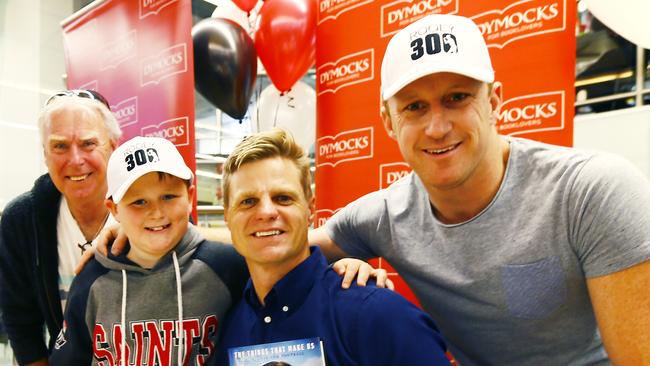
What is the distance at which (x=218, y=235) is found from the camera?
6.08ft

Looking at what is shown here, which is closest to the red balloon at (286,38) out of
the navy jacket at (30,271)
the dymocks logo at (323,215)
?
the dymocks logo at (323,215)

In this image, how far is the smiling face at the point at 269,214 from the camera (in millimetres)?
1307

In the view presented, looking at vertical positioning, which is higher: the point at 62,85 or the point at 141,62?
the point at 62,85

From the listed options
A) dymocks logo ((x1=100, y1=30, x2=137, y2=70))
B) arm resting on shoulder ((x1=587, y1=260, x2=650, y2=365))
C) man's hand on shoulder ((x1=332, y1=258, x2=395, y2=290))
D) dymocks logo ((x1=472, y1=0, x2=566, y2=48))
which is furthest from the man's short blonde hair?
dymocks logo ((x1=100, y1=30, x2=137, y2=70))

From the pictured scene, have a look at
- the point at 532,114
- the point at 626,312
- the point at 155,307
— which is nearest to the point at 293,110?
the point at 532,114

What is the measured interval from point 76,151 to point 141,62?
1.73 meters

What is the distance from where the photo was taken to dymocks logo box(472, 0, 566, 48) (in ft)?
6.38

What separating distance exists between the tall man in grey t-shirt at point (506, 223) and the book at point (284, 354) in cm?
44

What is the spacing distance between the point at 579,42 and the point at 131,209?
555 centimetres

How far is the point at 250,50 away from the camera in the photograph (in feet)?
11.2

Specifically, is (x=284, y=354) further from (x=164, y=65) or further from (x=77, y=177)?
(x=164, y=65)

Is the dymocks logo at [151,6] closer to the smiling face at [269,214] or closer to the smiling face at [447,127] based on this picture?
the smiling face at [269,214]

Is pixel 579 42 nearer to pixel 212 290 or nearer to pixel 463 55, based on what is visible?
pixel 463 55

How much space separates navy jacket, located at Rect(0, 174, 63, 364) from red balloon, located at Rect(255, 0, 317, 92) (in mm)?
1735
